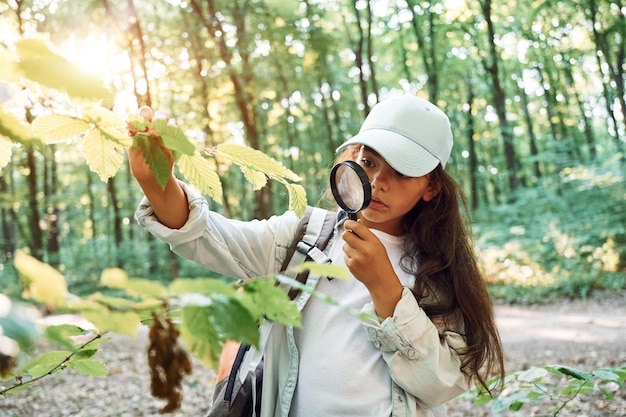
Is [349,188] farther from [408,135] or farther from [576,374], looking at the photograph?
[576,374]

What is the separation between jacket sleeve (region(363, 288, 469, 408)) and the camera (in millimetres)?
1331

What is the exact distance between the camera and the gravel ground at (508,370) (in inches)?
167

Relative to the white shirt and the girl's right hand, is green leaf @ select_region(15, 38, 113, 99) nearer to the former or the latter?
the girl's right hand

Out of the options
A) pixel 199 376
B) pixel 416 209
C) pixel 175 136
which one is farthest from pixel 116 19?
pixel 175 136

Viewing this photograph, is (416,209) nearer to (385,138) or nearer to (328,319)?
(385,138)

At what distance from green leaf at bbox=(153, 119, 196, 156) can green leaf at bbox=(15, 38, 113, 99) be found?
5.1 inches

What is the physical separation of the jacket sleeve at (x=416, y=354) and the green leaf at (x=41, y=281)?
0.93m

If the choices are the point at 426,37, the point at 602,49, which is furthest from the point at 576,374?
the point at 602,49

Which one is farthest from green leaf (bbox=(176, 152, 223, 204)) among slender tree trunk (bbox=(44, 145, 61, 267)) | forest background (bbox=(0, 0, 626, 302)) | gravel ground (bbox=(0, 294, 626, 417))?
slender tree trunk (bbox=(44, 145, 61, 267))

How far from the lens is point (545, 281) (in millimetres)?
9016

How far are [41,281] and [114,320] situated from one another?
0.36 feet

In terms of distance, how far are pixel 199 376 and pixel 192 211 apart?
474 centimetres

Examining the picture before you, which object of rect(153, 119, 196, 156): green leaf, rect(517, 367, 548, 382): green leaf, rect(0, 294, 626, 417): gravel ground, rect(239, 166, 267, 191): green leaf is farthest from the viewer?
rect(0, 294, 626, 417): gravel ground

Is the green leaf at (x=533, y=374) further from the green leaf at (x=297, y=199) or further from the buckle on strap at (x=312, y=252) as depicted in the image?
the green leaf at (x=297, y=199)
